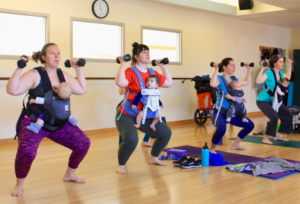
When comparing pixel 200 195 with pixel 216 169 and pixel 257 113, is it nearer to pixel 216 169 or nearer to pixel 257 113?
pixel 216 169

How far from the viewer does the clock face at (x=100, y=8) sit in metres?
5.92

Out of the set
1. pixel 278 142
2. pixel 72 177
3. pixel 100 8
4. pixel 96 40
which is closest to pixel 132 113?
pixel 72 177

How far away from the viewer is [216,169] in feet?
11.5

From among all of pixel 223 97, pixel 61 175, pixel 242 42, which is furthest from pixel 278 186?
pixel 242 42

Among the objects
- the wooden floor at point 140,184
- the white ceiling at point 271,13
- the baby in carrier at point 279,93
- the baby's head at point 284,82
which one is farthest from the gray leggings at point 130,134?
the white ceiling at point 271,13

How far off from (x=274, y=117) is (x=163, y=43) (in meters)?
3.15

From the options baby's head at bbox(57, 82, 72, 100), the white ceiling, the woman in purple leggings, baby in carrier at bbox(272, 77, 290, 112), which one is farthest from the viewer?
the white ceiling

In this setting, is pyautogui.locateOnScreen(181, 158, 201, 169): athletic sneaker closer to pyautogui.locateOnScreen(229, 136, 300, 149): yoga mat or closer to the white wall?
pyautogui.locateOnScreen(229, 136, 300, 149): yoga mat

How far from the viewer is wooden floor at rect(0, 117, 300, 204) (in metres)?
2.58

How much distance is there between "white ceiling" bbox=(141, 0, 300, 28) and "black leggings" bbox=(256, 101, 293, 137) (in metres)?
2.44

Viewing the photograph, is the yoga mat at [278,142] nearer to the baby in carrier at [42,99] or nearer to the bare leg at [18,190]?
the baby in carrier at [42,99]

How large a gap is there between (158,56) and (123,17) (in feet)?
4.07

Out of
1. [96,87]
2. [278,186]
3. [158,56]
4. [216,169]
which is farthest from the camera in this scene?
[158,56]

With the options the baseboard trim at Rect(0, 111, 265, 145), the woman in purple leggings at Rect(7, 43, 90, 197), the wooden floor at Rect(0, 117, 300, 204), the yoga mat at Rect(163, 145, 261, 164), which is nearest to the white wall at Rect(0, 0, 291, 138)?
the baseboard trim at Rect(0, 111, 265, 145)
